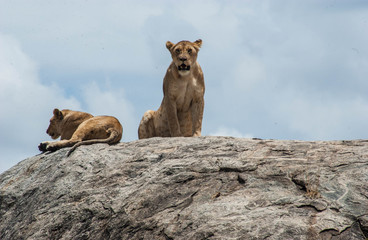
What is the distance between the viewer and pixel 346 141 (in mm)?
9414

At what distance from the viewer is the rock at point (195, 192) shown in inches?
275

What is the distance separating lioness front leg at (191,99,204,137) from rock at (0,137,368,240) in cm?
227

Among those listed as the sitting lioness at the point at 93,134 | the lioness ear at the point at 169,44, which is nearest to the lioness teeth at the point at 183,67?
the lioness ear at the point at 169,44

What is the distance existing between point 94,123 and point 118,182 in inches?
124

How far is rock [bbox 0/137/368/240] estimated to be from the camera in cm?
697

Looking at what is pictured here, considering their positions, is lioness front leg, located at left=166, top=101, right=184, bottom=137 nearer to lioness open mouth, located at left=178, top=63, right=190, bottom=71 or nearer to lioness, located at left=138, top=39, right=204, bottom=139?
lioness, located at left=138, top=39, right=204, bottom=139

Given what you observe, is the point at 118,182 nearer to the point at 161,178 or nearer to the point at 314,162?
the point at 161,178

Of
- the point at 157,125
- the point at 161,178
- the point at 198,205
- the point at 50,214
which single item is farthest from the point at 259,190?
the point at 157,125

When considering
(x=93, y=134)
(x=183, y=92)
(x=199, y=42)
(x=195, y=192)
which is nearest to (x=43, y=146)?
(x=93, y=134)

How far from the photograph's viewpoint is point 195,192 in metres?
7.94

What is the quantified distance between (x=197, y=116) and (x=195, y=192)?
4.71 m

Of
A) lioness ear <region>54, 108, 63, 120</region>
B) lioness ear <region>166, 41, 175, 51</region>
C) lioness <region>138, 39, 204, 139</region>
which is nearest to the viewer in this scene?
lioness <region>138, 39, 204, 139</region>

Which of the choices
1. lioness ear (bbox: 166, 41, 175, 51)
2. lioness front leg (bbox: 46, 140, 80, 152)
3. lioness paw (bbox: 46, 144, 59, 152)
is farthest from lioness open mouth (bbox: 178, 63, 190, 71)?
Answer: lioness paw (bbox: 46, 144, 59, 152)

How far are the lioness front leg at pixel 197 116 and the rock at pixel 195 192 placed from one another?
89.2 inches
